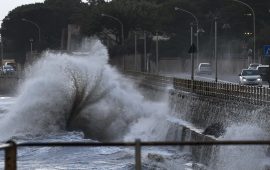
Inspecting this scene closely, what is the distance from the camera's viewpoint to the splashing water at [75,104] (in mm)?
39688

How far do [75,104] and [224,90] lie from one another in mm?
11489

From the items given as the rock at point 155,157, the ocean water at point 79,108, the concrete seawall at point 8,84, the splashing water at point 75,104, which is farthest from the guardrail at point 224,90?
the concrete seawall at point 8,84

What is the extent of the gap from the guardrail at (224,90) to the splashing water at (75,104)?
2.03 metres

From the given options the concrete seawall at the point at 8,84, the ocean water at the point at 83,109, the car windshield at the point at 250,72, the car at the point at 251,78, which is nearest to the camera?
the ocean water at the point at 83,109

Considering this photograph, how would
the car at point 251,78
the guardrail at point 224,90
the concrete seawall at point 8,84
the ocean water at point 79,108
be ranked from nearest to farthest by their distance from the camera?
the guardrail at point 224,90
the ocean water at point 79,108
the car at point 251,78
the concrete seawall at point 8,84

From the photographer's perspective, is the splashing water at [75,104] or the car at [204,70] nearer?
the splashing water at [75,104]

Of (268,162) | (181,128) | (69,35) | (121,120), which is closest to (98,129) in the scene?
(121,120)

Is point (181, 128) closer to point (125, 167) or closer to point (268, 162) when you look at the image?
point (125, 167)

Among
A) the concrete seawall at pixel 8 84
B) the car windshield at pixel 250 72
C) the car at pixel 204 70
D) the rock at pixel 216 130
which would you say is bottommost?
the concrete seawall at pixel 8 84

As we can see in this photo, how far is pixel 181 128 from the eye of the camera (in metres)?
32.4

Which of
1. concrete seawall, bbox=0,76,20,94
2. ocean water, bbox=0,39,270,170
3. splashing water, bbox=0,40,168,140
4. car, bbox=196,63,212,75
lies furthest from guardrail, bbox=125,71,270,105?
concrete seawall, bbox=0,76,20,94

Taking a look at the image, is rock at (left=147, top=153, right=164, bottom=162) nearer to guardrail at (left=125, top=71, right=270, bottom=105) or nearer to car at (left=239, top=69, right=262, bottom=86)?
guardrail at (left=125, top=71, right=270, bottom=105)

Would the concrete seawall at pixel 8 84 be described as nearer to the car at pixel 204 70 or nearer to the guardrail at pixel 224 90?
the car at pixel 204 70

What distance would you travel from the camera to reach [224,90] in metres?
31.5
